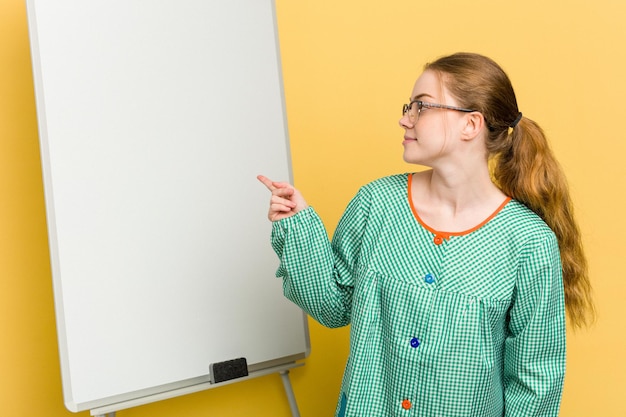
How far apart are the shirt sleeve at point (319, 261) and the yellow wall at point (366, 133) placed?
622mm

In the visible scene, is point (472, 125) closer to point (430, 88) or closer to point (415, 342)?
point (430, 88)

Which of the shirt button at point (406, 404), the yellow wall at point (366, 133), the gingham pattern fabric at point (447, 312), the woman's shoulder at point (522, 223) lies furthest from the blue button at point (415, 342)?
the yellow wall at point (366, 133)

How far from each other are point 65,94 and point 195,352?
65cm

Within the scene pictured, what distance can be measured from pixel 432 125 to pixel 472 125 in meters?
0.08

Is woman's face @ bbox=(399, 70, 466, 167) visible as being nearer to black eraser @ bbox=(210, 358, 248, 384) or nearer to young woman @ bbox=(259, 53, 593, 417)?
young woman @ bbox=(259, 53, 593, 417)

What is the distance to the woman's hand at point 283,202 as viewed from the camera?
153 centimetres

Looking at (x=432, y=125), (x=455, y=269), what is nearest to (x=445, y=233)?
(x=455, y=269)

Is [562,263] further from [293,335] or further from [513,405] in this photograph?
[293,335]

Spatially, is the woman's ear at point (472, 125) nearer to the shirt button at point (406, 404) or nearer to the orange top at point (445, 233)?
the orange top at point (445, 233)

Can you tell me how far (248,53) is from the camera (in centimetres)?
201

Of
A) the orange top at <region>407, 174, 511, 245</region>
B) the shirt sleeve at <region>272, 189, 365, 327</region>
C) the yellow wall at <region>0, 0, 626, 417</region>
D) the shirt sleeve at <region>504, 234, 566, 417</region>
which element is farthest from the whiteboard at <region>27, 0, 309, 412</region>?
the shirt sleeve at <region>504, 234, 566, 417</region>

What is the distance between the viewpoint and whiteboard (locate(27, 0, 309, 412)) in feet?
5.49

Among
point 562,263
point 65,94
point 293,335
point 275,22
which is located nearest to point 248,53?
point 275,22

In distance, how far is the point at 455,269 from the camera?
1505 millimetres
